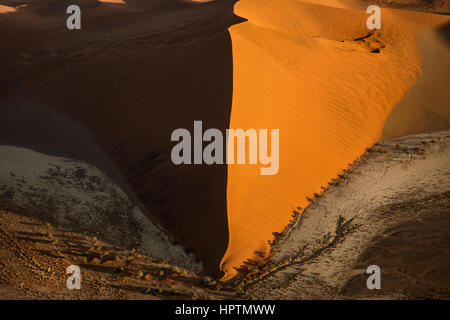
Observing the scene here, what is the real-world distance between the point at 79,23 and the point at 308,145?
30.5 feet

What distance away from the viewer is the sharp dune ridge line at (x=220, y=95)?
686cm

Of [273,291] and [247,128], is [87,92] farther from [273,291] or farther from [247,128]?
[273,291]

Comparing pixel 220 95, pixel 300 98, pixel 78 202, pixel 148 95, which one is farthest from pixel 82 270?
pixel 300 98

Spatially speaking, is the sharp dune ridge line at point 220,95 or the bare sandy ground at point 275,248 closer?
the bare sandy ground at point 275,248

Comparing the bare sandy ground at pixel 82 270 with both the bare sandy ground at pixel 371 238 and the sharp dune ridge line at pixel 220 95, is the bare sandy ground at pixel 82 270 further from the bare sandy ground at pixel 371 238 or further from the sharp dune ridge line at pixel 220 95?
the bare sandy ground at pixel 371 238

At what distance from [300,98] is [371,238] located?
371cm

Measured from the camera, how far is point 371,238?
6.55 m

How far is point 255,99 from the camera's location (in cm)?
794

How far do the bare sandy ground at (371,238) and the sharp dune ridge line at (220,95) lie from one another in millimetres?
466

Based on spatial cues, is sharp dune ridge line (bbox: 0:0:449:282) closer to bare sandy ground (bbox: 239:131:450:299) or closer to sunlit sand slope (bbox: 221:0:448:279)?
sunlit sand slope (bbox: 221:0:448:279)

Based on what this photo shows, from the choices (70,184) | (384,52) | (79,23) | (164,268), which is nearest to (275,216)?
(164,268)

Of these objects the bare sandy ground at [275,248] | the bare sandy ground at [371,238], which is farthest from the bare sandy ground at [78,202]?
the bare sandy ground at [371,238]

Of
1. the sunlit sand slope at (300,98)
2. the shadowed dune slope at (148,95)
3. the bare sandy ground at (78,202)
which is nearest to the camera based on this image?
the bare sandy ground at (78,202)

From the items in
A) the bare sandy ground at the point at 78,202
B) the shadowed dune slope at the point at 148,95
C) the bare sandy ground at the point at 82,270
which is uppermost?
the shadowed dune slope at the point at 148,95
